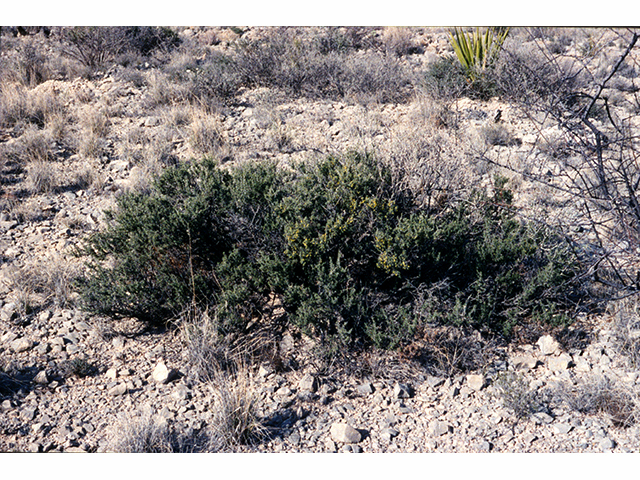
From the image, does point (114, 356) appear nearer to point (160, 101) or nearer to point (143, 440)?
point (143, 440)

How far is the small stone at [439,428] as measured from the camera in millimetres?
3518

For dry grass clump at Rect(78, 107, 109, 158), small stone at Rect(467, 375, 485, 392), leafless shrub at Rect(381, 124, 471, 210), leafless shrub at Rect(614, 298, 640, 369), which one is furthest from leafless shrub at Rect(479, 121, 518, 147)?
dry grass clump at Rect(78, 107, 109, 158)

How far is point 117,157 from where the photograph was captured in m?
7.09

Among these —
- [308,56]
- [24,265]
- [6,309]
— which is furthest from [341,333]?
[308,56]

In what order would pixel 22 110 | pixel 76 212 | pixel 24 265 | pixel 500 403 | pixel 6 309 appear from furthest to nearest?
pixel 22 110
pixel 76 212
pixel 24 265
pixel 6 309
pixel 500 403

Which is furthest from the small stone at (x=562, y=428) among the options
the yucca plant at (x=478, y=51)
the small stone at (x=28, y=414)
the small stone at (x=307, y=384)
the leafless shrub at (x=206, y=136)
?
the yucca plant at (x=478, y=51)

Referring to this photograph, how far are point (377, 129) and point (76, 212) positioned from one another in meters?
4.01

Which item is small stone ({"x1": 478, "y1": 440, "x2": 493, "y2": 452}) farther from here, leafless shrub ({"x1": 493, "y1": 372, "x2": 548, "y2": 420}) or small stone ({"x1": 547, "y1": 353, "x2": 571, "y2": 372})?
small stone ({"x1": 547, "y1": 353, "x2": 571, "y2": 372})

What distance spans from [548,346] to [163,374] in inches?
116

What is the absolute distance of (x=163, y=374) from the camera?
12.7ft

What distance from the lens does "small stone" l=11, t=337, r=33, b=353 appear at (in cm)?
411

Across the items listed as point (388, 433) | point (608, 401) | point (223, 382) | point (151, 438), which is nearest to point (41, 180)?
point (223, 382)

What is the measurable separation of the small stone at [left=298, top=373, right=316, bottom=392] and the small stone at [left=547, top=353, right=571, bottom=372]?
5.94 ft

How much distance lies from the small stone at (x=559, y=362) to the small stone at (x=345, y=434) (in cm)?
162
